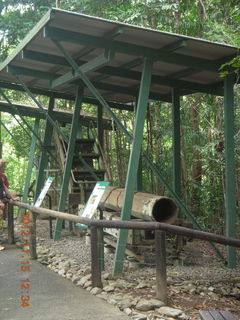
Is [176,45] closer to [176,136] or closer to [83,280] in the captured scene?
[176,136]

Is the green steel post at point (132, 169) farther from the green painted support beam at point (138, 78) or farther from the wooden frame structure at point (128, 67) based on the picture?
the green painted support beam at point (138, 78)

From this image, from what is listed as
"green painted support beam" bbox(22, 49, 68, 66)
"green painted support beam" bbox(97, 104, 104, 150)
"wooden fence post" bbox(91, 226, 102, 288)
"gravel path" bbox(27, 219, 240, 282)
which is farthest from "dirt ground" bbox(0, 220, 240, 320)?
"green painted support beam" bbox(22, 49, 68, 66)

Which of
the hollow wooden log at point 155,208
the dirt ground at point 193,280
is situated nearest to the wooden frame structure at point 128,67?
the hollow wooden log at point 155,208

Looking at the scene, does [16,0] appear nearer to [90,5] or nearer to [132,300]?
[90,5]

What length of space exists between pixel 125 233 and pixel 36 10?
994 cm

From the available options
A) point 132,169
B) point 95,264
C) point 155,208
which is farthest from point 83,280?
point 155,208

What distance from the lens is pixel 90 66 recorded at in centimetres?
700

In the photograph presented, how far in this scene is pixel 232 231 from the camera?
7211mm

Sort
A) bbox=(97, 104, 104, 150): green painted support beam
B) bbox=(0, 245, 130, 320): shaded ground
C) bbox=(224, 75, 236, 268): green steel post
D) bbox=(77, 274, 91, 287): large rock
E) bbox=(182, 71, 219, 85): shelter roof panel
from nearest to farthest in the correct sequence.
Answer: bbox=(0, 245, 130, 320): shaded ground, bbox=(77, 274, 91, 287): large rock, bbox=(224, 75, 236, 268): green steel post, bbox=(182, 71, 219, 85): shelter roof panel, bbox=(97, 104, 104, 150): green painted support beam

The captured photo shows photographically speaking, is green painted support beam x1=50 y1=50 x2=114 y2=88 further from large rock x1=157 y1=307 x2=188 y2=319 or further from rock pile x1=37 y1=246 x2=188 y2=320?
large rock x1=157 y1=307 x2=188 y2=319

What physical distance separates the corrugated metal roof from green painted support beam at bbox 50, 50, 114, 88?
0.08 m

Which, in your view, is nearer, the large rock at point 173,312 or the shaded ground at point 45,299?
the shaded ground at point 45,299

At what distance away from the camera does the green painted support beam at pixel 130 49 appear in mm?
5969

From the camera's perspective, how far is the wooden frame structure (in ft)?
19.6
